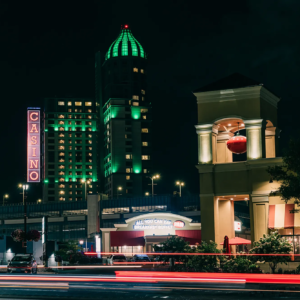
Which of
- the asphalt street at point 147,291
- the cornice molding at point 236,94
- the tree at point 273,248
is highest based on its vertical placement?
the cornice molding at point 236,94

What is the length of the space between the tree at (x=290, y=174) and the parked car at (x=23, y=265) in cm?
2174

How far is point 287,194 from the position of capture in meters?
30.7

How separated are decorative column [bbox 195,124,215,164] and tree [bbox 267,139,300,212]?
5132mm

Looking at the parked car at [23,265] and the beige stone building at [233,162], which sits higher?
the beige stone building at [233,162]

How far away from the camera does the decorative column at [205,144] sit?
36.1 m

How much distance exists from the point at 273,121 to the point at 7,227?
122 metres

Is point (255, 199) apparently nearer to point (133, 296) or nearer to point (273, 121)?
point (273, 121)

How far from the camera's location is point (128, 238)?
3403 inches

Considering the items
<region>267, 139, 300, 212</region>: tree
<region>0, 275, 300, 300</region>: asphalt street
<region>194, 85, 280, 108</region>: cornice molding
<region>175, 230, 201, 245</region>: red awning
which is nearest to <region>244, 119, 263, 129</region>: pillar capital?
<region>194, 85, 280, 108</region>: cornice molding

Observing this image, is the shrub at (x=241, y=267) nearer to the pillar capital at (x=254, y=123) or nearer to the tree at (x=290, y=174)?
the tree at (x=290, y=174)

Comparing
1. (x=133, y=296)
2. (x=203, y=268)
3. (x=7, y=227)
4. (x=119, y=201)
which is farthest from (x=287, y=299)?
(x=7, y=227)

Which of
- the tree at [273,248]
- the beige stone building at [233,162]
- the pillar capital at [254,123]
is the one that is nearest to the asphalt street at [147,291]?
the tree at [273,248]

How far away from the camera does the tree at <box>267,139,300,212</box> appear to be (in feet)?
100

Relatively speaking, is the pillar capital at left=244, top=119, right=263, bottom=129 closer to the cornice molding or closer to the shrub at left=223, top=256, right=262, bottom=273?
the cornice molding
